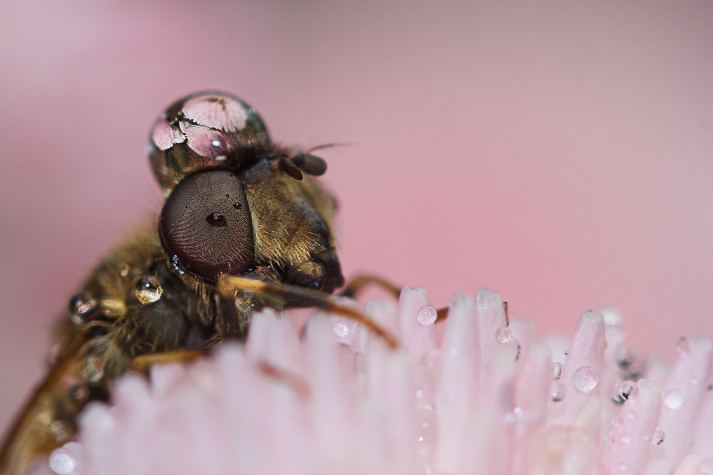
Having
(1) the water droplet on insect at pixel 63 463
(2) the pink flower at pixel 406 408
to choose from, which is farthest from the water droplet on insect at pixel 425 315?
(1) the water droplet on insect at pixel 63 463

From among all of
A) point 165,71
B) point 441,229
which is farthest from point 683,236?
point 165,71

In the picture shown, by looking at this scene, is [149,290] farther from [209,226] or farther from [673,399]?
[673,399]

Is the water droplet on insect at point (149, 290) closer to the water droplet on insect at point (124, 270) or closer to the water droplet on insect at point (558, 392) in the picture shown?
the water droplet on insect at point (124, 270)

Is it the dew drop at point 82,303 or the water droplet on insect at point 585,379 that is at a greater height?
the water droplet on insect at point 585,379

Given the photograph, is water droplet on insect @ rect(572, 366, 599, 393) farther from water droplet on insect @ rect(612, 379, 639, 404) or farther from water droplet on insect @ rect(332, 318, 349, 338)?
water droplet on insect @ rect(332, 318, 349, 338)

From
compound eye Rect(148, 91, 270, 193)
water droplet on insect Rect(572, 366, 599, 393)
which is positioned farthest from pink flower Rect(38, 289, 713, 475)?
compound eye Rect(148, 91, 270, 193)

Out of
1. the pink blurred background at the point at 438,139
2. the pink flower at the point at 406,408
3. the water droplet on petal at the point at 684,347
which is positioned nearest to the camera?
the pink flower at the point at 406,408

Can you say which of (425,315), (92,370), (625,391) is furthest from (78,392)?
(625,391)
